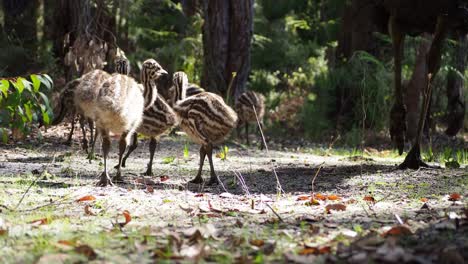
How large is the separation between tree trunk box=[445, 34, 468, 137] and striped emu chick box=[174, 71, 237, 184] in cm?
1060

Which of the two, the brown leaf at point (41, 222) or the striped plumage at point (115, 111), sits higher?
the striped plumage at point (115, 111)

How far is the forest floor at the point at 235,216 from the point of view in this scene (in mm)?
4301

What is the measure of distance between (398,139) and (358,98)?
322 inches

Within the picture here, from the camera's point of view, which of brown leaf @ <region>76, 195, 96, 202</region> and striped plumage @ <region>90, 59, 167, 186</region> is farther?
striped plumage @ <region>90, 59, 167, 186</region>

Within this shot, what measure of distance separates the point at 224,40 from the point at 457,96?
6318 millimetres

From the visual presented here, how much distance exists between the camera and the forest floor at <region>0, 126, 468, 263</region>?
4.30m

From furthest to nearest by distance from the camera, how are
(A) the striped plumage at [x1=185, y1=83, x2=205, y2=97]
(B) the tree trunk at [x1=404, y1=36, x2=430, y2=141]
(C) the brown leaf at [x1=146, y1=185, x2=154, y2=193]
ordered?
(B) the tree trunk at [x1=404, y1=36, x2=430, y2=141] < (A) the striped plumage at [x1=185, y1=83, x2=205, y2=97] < (C) the brown leaf at [x1=146, y1=185, x2=154, y2=193]

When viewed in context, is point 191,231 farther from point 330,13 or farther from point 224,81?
point 330,13

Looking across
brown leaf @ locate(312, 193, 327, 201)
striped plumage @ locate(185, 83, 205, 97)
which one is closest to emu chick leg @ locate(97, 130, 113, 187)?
brown leaf @ locate(312, 193, 327, 201)

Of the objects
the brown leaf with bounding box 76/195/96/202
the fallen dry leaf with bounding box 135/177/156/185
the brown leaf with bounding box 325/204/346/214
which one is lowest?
the fallen dry leaf with bounding box 135/177/156/185

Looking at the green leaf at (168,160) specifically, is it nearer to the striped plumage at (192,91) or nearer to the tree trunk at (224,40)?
the striped plumage at (192,91)

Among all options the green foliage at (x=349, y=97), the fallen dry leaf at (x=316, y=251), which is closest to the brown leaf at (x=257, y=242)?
the fallen dry leaf at (x=316, y=251)

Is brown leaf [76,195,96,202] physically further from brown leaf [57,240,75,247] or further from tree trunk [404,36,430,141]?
tree trunk [404,36,430,141]

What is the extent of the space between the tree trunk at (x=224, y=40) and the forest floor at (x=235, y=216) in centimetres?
630
